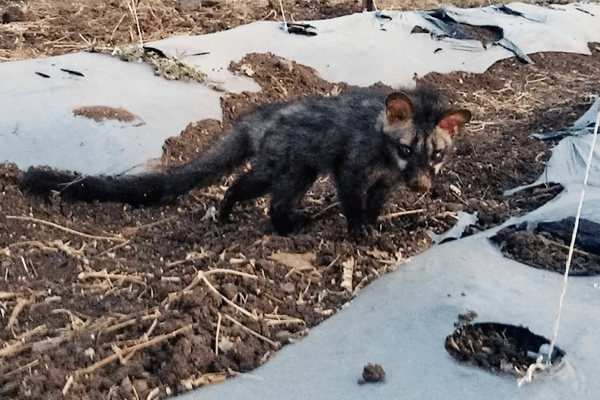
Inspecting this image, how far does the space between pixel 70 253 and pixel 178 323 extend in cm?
169

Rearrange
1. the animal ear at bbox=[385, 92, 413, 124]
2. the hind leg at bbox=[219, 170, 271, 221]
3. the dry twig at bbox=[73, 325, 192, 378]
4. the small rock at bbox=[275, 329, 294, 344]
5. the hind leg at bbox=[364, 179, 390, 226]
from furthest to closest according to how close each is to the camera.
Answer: the hind leg at bbox=[219, 170, 271, 221], the hind leg at bbox=[364, 179, 390, 226], the animal ear at bbox=[385, 92, 413, 124], the small rock at bbox=[275, 329, 294, 344], the dry twig at bbox=[73, 325, 192, 378]

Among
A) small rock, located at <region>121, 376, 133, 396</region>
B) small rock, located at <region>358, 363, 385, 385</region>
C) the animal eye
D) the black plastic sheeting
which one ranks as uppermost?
the animal eye

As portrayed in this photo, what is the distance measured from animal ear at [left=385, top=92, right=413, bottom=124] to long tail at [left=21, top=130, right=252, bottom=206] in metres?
1.47

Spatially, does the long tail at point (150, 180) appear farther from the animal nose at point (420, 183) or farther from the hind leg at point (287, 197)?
the animal nose at point (420, 183)

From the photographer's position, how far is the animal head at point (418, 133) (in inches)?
192

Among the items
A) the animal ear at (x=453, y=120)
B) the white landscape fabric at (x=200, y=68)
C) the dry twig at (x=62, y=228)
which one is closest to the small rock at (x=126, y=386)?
the dry twig at (x=62, y=228)

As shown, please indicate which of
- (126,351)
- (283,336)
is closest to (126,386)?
(126,351)

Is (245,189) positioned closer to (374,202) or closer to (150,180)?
(150,180)

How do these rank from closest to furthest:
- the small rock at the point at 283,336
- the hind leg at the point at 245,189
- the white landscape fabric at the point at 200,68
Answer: the small rock at the point at 283,336, the hind leg at the point at 245,189, the white landscape fabric at the point at 200,68

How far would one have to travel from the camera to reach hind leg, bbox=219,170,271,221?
5.64 m

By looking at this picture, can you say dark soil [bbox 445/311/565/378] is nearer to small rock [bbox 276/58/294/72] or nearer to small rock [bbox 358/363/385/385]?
small rock [bbox 358/363/385/385]

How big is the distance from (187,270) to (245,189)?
124 cm

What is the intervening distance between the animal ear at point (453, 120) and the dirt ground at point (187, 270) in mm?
804

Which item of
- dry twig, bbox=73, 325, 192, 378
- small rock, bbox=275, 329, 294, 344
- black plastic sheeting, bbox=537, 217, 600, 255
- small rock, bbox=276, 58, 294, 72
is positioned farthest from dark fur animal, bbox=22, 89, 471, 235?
small rock, bbox=276, 58, 294, 72
